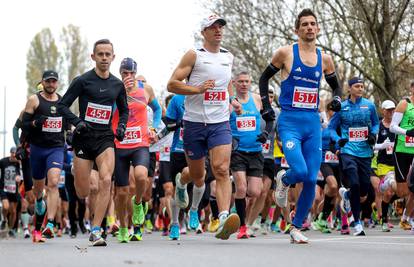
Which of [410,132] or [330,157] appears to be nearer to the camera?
[410,132]

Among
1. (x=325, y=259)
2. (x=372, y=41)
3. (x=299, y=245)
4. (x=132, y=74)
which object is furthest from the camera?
(x=372, y=41)

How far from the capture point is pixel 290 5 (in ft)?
112

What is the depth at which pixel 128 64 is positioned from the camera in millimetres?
12297

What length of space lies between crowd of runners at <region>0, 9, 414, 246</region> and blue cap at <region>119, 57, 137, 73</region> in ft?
0.04

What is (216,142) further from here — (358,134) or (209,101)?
(358,134)

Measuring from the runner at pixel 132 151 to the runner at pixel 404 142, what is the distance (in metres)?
4.03

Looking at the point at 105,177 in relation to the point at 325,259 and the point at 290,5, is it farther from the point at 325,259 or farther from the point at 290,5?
the point at 290,5

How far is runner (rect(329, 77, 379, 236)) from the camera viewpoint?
1381 centimetres

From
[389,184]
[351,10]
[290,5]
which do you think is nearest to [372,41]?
[351,10]

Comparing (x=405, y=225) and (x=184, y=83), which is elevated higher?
(x=184, y=83)

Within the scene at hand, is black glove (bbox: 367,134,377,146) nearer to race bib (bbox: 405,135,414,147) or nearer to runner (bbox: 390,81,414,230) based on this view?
runner (bbox: 390,81,414,230)

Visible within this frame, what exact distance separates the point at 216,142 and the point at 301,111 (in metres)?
0.98

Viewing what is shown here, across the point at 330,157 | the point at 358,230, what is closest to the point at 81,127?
the point at 358,230

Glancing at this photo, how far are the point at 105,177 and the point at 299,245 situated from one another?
235cm
